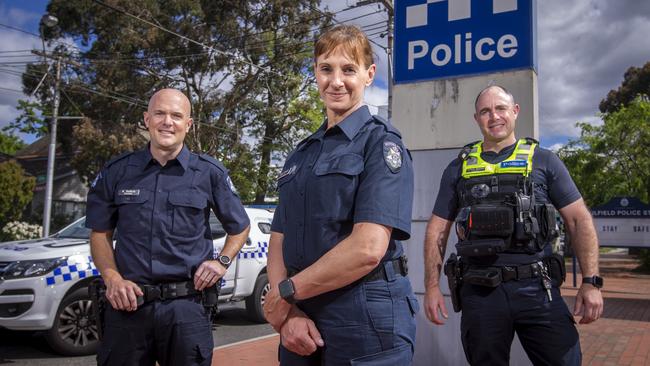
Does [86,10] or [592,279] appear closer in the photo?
[592,279]

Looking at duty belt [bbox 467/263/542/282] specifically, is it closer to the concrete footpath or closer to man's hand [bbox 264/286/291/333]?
man's hand [bbox 264/286/291/333]

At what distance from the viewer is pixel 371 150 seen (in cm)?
200

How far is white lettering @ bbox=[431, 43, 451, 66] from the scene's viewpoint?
426 cm

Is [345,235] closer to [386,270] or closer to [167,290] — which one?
[386,270]

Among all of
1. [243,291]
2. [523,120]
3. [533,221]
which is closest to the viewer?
[533,221]

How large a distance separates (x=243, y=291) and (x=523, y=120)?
5.06 meters

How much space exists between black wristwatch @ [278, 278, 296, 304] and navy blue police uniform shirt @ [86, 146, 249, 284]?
1202 mm

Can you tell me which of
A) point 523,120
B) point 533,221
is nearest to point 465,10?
point 523,120

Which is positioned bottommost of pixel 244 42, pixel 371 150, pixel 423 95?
pixel 371 150

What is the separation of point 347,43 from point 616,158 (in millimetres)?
22182

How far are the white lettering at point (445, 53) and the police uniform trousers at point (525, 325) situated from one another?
78.3 inches

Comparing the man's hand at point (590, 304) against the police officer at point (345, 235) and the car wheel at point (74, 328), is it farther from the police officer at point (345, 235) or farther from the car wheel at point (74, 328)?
the car wheel at point (74, 328)

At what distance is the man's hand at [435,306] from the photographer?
310 cm

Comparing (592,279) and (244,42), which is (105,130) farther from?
(592,279)
